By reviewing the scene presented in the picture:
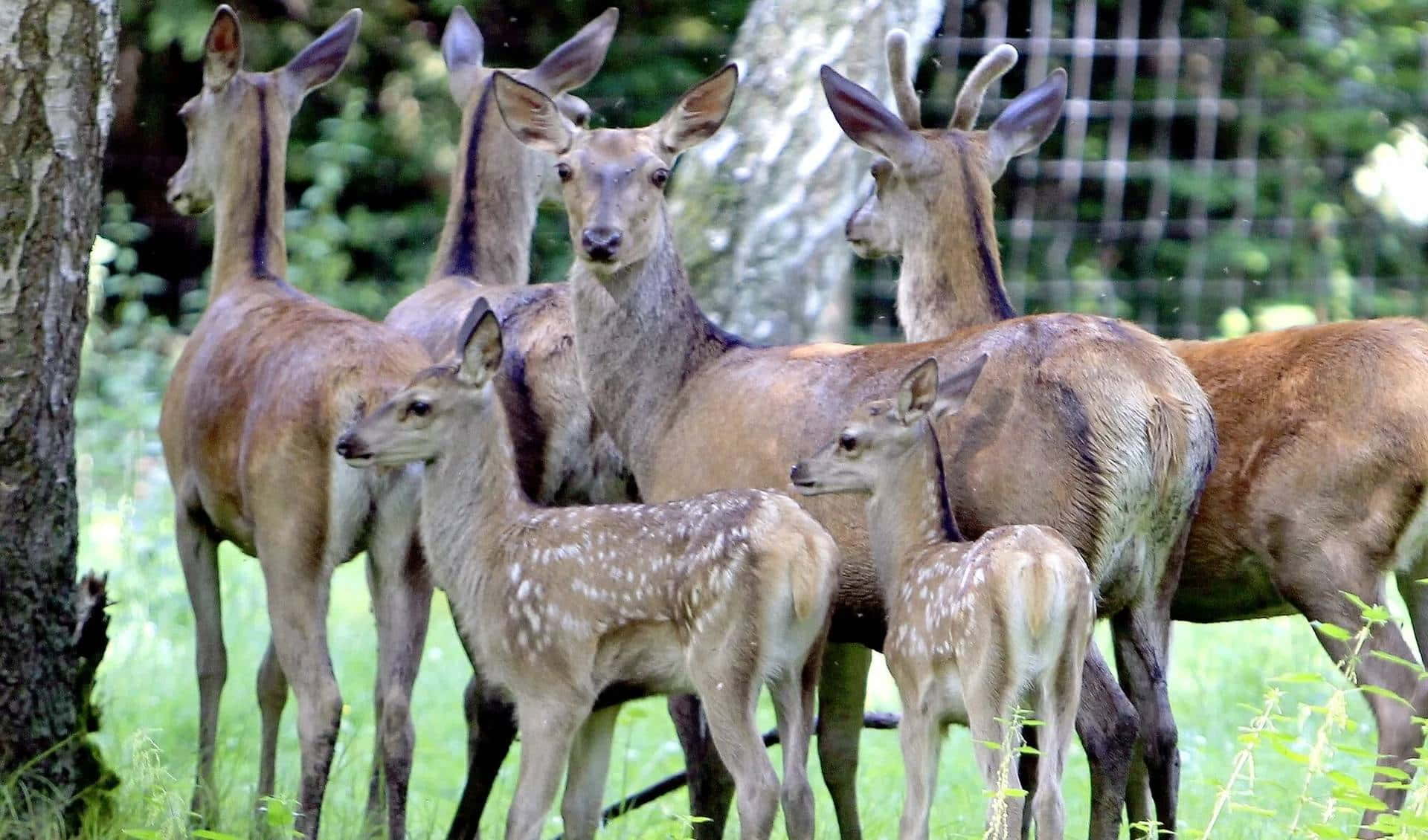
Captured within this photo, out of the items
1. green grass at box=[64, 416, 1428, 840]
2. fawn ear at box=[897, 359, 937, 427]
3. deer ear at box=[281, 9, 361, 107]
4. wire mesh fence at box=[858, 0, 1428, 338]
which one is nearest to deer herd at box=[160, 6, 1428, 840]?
fawn ear at box=[897, 359, 937, 427]

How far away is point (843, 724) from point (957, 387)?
138 centimetres

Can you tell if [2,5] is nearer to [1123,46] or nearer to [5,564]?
[5,564]

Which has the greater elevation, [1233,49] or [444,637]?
[1233,49]

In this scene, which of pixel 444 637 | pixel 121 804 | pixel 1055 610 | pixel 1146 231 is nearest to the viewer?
pixel 1055 610

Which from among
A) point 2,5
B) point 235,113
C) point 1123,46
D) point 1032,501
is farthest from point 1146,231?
point 2,5

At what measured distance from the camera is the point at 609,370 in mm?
5988

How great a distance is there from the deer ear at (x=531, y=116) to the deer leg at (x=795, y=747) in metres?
2.05

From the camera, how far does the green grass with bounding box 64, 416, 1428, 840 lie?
6.23 meters

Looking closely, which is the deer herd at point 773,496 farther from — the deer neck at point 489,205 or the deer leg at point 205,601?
the deer neck at point 489,205

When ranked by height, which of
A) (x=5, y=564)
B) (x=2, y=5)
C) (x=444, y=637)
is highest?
(x=2, y=5)

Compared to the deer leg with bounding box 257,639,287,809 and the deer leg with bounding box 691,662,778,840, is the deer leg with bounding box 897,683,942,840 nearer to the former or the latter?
the deer leg with bounding box 691,662,778,840

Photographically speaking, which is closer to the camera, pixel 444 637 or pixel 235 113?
pixel 235 113

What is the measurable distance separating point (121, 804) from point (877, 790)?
261cm

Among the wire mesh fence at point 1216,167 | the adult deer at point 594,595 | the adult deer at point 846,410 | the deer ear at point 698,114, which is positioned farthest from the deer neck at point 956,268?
the wire mesh fence at point 1216,167
